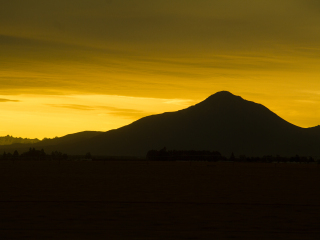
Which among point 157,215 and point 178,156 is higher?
point 178,156

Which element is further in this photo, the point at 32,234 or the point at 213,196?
the point at 213,196

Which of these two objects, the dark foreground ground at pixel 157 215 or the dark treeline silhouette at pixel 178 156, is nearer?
the dark foreground ground at pixel 157 215

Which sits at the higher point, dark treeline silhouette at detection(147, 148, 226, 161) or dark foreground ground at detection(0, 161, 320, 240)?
dark treeline silhouette at detection(147, 148, 226, 161)

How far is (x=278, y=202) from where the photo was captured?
60.2 feet

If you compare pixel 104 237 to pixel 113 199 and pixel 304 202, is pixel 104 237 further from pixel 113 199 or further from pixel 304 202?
pixel 304 202

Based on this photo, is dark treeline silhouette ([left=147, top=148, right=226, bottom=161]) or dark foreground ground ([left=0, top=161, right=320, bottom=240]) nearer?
dark foreground ground ([left=0, top=161, right=320, bottom=240])

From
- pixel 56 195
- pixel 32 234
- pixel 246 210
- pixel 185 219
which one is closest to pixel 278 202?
pixel 246 210

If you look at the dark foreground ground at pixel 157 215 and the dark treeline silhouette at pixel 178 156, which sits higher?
the dark treeline silhouette at pixel 178 156

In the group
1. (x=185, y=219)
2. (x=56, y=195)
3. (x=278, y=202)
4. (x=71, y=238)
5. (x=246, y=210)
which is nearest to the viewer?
(x=71, y=238)

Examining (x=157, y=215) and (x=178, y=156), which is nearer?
(x=157, y=215)

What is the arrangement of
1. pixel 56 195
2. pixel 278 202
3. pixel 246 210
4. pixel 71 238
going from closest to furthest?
1. pixel 71 238
2. pixel 246 210
3. pixel 278 202
4. pixel 56 195

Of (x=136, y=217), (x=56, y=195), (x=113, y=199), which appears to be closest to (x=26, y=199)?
(x=56, y=195)

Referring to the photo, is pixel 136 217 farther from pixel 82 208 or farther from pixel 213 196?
pixel 213 196

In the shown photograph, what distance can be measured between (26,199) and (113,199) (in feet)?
10.4
